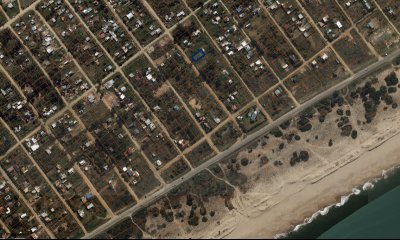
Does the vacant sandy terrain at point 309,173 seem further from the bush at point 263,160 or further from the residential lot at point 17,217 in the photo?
the residential lot at point 17,217

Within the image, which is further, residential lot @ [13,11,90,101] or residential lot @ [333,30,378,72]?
residential lot @ [333,30,378,72]

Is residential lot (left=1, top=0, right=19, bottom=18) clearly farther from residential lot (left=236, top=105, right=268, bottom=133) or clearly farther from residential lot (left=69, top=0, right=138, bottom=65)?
residential lot (left=236, top=105, right=268, bottom=133)

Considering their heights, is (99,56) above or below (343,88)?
above

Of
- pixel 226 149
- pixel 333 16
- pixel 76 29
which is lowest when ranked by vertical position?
pixel 226 149

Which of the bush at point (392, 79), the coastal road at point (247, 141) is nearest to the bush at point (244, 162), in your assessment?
the coastal road at point (247, 141)

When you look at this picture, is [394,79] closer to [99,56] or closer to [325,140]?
[325,140]

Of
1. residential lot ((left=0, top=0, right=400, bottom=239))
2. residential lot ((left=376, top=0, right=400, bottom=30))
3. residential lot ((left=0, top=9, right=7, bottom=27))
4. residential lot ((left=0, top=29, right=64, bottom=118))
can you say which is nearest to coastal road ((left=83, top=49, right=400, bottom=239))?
residential lot ((left=0, top=0, right=400, bottom=239))

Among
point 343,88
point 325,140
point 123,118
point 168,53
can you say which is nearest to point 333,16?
point 343,88
